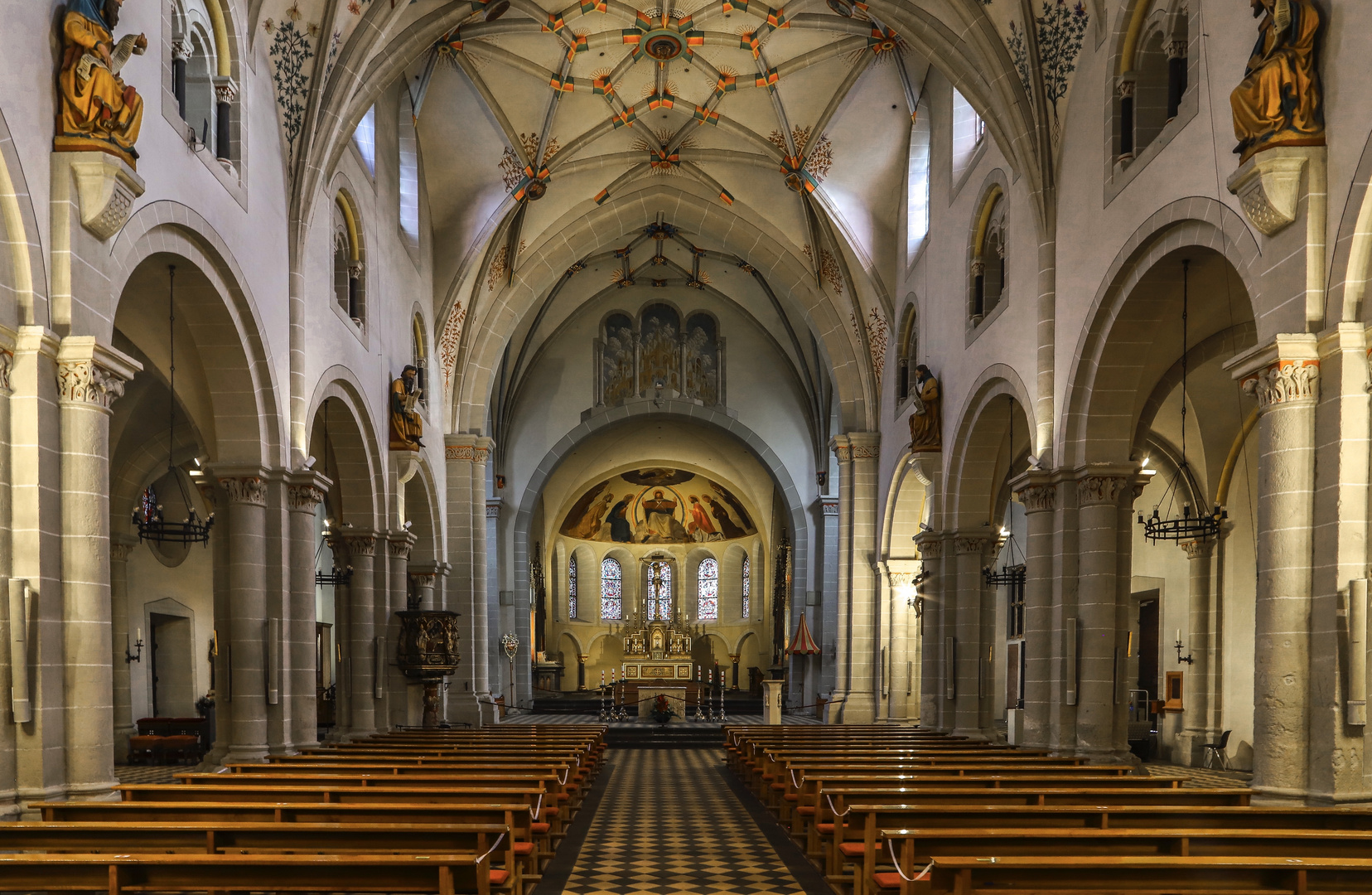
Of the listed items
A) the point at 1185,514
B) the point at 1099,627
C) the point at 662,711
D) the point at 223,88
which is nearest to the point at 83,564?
the point at 223,88

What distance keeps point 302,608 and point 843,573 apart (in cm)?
1346

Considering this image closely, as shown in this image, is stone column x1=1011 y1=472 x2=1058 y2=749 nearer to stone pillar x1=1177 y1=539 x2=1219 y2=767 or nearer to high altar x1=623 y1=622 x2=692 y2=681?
stone pillar x1=1177 y1=539 x2=1219 y2=767

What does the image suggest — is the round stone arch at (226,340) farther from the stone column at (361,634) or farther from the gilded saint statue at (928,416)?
the gilded saint statue at (928,416)

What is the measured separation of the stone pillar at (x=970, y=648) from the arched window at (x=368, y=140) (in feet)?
36.8

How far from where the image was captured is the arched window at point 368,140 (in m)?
19.0

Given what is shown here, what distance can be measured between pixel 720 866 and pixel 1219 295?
8506 millimetres

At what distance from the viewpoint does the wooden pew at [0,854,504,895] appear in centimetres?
573

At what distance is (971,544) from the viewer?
19.4m

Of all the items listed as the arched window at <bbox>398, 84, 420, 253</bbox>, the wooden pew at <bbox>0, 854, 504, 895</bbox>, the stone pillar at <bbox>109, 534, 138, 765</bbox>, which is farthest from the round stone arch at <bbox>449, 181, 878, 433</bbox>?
the wooden pew at <bbox>0, 854, 504, 895</bbox>

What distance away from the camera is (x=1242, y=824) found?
7.30 metres

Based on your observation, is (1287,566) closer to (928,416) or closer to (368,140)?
(928,416)

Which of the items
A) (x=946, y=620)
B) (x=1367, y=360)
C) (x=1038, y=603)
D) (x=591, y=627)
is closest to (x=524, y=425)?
(x=591, y=627)

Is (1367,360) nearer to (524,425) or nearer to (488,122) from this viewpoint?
(488,122)

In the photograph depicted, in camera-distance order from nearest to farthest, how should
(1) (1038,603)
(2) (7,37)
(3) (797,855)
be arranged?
(2) (7,37), (3) (797,855), (1) (1038,603)
